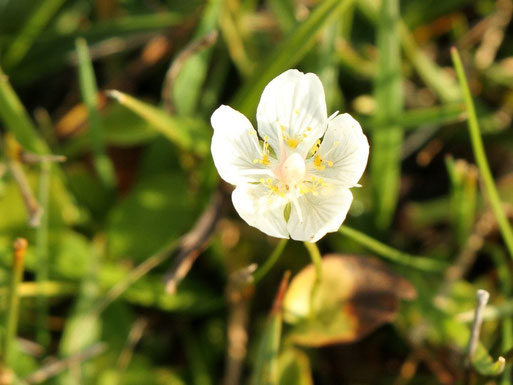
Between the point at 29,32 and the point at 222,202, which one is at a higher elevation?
the point at 29,32

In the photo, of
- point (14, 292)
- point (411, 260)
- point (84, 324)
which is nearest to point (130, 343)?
point (84, 324)

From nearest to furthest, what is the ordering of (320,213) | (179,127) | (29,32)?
(320,213)
(179,127)
(29,32)

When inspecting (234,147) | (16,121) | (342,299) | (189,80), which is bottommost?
(342,299)

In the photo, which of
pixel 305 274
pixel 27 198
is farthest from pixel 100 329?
pixel 305 274

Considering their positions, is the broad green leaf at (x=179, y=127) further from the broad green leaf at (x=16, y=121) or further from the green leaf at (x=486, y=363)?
the green leaf at (x=486, y=363)

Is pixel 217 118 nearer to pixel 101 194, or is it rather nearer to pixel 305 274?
pixel 305 274

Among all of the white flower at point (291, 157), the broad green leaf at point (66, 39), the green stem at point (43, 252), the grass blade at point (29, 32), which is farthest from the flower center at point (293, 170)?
the grass blade at point (29, 32)

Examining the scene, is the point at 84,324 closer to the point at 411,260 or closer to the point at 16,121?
the point at 16,121
